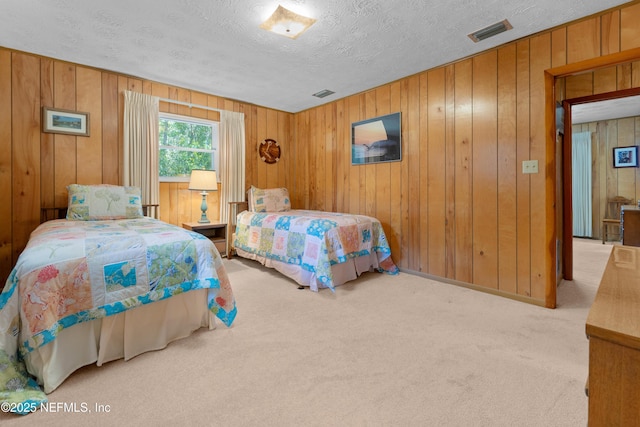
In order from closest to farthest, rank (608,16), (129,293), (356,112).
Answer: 1. (129,293)
2. (608,16)
3. (356,112)

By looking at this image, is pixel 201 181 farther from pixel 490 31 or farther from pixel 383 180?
pixel 490 31

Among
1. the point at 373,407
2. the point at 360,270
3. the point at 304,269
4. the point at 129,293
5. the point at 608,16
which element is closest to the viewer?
the point at 373,407

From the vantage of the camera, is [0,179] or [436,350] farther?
[0,179]

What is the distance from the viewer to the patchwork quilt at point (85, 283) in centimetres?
148

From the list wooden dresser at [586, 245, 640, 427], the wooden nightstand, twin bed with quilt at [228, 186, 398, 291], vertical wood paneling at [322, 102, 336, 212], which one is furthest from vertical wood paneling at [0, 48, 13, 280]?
wooden dresser at [586, 245, 640, 427]

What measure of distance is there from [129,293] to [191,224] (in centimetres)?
229

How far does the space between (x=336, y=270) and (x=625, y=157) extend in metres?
6.52

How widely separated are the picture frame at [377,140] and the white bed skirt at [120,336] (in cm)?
275

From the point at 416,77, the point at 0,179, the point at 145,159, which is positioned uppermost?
the point at 416,77

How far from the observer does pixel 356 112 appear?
Answer: 4273mm

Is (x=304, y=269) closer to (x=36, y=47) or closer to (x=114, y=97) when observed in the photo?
(x=114, y=97)

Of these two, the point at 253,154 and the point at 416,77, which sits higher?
the point at 416,77

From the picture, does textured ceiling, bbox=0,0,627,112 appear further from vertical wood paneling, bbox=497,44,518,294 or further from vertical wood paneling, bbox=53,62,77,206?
vertical wood paneling, bbox=497,44,518,294

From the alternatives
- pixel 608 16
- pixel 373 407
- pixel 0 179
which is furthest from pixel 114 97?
pixel 608 16
